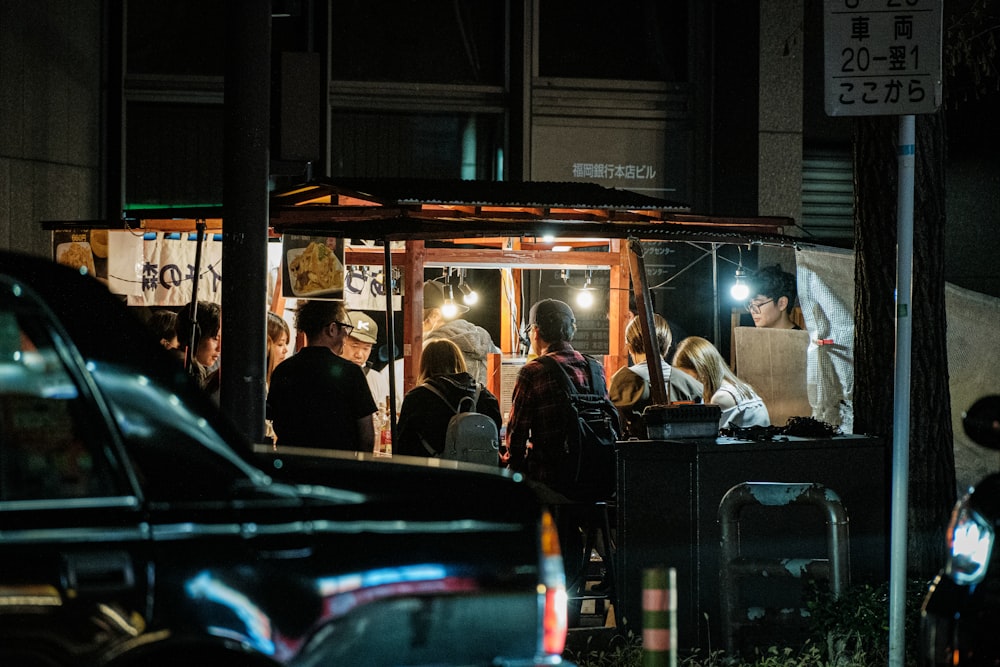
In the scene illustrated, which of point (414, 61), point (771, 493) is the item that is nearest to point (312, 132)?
point (771, 493)

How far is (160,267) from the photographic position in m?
10.1

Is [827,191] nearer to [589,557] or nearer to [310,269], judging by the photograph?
[589,557]

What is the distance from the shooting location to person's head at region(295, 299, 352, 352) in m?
7.69

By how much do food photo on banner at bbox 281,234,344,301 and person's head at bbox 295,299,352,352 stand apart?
2.49 ft

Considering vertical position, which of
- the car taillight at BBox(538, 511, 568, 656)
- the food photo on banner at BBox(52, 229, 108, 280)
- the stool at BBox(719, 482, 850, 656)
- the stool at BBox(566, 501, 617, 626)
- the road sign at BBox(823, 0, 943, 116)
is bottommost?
the stool at BBox(566, 501, 617, 626)

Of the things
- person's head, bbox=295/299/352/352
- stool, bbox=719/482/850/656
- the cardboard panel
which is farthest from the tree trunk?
person's head, bbox=295/299/352/352

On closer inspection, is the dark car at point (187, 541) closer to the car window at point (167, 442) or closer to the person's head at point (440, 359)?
the car window at point (167, 442)

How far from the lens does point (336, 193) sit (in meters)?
7.86

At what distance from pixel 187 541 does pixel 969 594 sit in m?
2.47

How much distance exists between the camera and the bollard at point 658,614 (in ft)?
13.6

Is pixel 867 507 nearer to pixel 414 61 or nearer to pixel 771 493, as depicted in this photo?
pixel 771 493

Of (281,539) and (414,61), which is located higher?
(414,61)

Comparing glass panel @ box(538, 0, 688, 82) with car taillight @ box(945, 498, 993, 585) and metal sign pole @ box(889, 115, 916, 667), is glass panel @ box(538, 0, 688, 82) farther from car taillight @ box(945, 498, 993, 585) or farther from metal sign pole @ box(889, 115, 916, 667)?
car taillight @ box(945, 498, 993, 585)

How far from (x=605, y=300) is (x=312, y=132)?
5.69 metres
